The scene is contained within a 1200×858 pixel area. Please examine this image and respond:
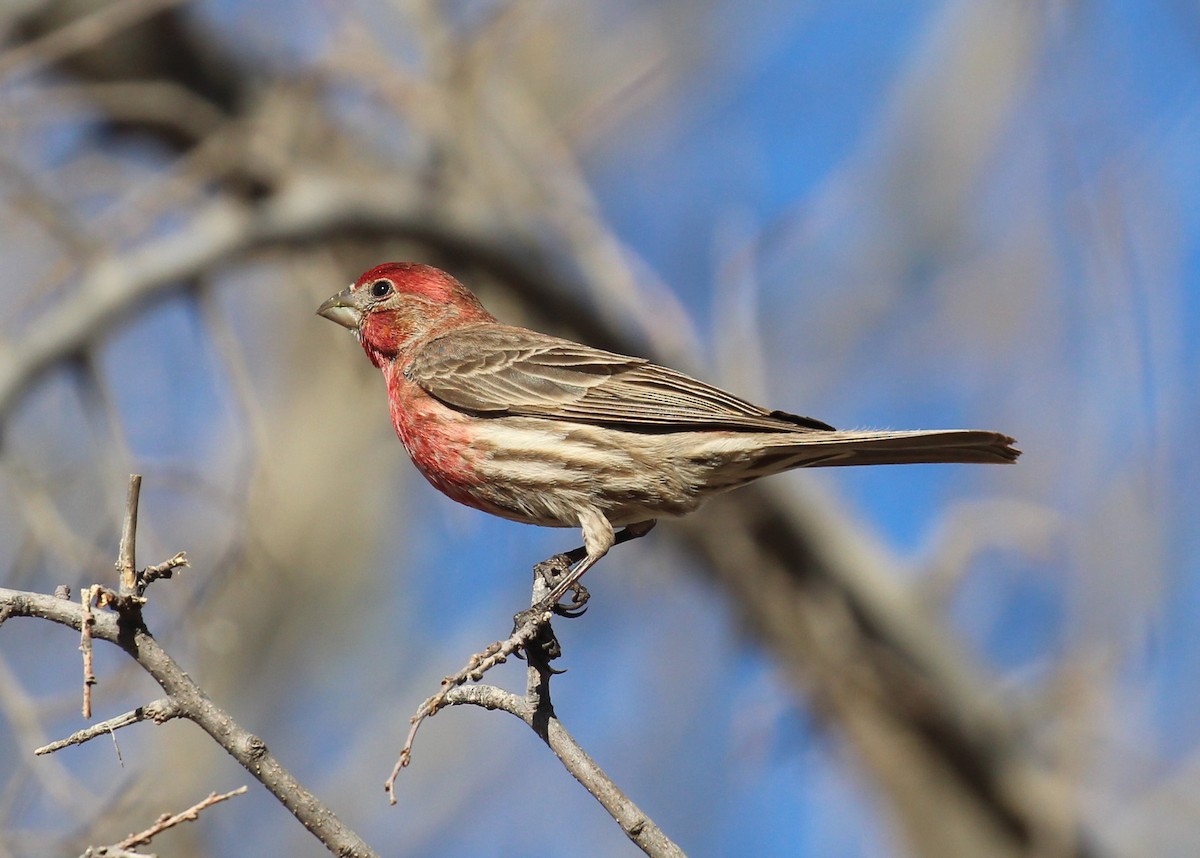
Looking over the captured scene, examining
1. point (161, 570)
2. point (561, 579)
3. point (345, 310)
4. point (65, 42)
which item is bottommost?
point (161, 570)

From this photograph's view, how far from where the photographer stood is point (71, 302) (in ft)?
20.2

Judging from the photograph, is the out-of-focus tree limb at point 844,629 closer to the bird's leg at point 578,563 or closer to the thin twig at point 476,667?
the bird's leg at point 578,563

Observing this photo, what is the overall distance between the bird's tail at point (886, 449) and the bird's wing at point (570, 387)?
11 centimetres

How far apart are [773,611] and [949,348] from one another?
387 cm

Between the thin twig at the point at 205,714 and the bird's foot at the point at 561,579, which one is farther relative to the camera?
the bird's foot at the point at 561,579

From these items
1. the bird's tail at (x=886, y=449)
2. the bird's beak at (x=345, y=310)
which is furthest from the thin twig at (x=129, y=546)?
the bird's beak at (x=345, y=310)

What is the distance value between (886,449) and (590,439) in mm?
1106

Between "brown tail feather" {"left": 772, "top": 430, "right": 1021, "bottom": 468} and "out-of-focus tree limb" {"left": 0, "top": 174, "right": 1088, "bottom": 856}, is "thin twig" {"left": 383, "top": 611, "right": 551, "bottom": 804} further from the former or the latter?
"out-of-focus tree limb" {"left": 0, "top": 174, "right": 1088, "bottom": 856}

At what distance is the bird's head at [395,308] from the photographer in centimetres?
595

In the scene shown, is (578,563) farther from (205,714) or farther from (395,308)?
(205,714)

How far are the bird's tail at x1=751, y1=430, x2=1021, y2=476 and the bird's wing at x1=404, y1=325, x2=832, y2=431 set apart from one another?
112 mm

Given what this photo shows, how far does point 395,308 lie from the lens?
5992 millimetres

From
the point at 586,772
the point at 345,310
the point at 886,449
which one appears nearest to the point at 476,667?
the point at 586,772

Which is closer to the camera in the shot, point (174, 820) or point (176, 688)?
point (174, 820)
